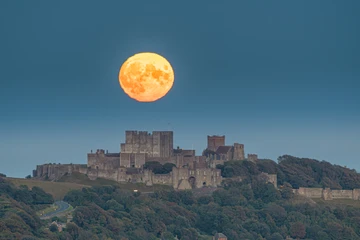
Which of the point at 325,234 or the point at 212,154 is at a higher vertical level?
the point at 212,154

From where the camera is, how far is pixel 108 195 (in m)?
93.3

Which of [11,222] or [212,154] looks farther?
[212,154]

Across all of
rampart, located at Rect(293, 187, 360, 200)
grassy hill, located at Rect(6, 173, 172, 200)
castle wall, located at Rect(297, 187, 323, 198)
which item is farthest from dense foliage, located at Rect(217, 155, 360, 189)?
grassy hill, located at Rect(6, 173, 172, 200)

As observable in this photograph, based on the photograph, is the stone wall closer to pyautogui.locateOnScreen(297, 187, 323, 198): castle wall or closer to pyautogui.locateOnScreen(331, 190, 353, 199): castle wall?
pyautogui.locateOnScreen(297, 187, 323, 198): castle wall

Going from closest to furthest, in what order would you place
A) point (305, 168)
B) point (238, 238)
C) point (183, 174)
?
point (238, 238)
point (183, 174)
point (305, 168)

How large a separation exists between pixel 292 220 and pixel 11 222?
2312 cm

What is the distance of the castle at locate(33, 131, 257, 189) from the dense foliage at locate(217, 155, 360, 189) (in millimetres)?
1532

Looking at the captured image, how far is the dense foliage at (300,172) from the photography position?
102 metres

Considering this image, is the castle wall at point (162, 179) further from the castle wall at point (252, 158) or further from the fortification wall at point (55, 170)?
the castle wall at point (252, 158)

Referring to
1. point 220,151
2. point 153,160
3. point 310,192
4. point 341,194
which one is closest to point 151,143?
point 153,160

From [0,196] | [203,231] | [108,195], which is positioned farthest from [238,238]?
[0,196]

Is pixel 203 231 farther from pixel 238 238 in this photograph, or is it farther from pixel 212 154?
pixel 212 154

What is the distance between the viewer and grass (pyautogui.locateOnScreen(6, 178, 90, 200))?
314 feet

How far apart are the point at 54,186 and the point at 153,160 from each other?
839 cm
